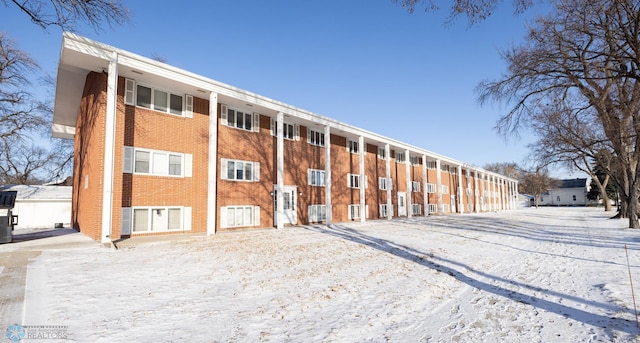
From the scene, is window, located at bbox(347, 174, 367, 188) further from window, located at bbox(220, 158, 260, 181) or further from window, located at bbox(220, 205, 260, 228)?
window, located at bbox(220, 205, 260, 228)

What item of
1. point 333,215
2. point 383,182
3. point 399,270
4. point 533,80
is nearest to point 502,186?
point 383,182

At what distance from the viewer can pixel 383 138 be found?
29422mm

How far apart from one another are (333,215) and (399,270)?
55.5 ft

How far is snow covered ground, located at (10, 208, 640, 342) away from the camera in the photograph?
4770 millimetres

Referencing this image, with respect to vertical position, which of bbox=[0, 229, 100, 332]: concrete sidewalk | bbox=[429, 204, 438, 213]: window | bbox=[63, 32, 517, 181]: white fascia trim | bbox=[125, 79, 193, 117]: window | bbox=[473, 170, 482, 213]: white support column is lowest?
bbox=[0, 229, 100, 332]: concrete sidewalk

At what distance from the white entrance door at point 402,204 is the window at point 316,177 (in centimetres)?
1227

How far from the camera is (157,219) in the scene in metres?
15.3

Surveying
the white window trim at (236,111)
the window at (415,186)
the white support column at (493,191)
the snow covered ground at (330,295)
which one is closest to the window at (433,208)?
the window at (415,186)

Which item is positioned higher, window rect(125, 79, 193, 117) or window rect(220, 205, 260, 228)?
window rect(125, 79, 193, 117)

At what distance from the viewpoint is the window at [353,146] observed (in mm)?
28484

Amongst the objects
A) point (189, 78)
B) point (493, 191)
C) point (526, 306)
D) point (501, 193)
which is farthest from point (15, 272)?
point (501, 193)

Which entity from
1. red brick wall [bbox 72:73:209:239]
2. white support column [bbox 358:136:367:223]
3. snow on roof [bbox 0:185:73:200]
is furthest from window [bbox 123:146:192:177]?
snow on roof [bbox 0:185:73:200]

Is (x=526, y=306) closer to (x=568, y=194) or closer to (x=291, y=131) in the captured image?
(x=291, y=131)

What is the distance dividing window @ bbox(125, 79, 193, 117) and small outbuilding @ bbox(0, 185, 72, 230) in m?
16.0
